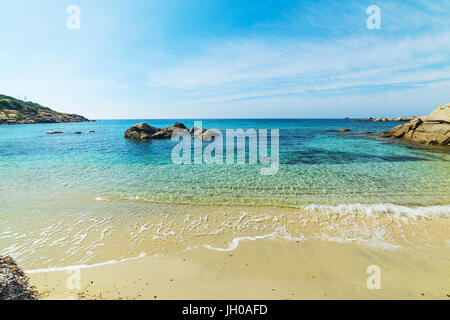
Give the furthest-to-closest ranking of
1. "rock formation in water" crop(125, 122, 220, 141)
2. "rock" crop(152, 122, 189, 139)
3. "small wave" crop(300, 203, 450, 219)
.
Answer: "rock" crop(152, 122, 189, 139) < "rock formation in water" crop(125, 122, 220, 141) < "small wave" crop(300, 203, 450, 219)

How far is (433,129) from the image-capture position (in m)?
28.6

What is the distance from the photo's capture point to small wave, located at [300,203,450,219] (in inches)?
306

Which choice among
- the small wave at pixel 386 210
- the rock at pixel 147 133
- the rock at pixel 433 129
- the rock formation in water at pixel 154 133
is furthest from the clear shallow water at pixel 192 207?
the rock at pixel 147 133

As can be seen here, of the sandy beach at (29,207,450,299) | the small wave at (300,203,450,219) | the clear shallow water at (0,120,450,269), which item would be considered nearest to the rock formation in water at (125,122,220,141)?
the clear shallow water at (0,120,450,269)

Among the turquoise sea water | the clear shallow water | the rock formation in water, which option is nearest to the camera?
the clear shallow water

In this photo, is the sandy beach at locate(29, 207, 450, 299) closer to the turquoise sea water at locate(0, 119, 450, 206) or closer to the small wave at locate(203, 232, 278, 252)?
the small wave at locate(203, 232, 278, 252)

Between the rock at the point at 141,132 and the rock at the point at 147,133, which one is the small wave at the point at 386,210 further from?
the rock at the point at 141,132

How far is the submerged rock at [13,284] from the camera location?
3.62m

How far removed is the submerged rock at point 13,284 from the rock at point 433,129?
43015 millimetres

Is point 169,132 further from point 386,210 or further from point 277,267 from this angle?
point 277,267

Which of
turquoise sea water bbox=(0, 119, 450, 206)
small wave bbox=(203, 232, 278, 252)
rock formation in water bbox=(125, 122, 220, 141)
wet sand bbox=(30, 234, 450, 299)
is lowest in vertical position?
wet sand bbox=(30, 234, 450, 299)

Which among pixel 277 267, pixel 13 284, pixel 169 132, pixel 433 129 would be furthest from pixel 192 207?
pixel 433 129

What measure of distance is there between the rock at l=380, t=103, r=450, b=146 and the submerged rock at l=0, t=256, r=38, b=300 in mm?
43015
